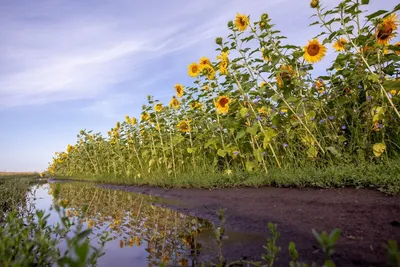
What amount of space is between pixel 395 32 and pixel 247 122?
2.64 m

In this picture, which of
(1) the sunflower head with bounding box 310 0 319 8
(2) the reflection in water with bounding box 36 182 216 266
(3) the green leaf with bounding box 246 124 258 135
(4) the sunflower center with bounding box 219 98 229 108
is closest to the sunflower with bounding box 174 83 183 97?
(4) the sunflower center with bounding box 219 98 229 108

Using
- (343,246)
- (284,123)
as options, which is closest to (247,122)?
(284,123)

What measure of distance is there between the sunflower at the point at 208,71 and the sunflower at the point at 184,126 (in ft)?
5.69

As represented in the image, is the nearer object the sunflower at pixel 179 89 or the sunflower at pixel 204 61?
the sunflower at pixel 204 61

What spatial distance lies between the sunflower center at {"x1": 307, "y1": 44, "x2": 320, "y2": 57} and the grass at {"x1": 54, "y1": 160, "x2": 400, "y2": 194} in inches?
64.9

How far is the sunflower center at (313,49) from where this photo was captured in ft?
13.7

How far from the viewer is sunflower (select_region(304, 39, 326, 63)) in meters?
4.17

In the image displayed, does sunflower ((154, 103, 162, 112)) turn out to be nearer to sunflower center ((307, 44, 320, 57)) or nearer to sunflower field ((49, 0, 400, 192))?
sunflower field ((49, 0, 400, 192))

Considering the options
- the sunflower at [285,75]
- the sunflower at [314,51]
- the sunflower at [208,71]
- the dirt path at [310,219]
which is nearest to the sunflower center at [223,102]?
the sunflower at [208,71]

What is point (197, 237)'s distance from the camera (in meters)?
2.79

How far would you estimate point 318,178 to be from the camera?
12.6ft

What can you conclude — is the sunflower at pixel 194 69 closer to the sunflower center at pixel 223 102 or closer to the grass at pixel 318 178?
the sunflower center at pixel 223 102

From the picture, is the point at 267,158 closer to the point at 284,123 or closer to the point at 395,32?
the point at 284,123

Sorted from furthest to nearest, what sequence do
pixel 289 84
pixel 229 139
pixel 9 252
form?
pixel 229 139, pixel 289 84, pixel 9 252
